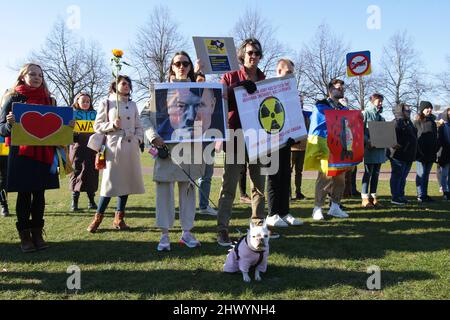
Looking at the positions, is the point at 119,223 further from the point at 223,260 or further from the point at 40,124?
the point at 223,260

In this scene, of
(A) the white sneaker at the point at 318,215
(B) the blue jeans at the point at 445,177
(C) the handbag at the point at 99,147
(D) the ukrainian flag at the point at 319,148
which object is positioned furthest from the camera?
(B) the blue jeans at the point at 445,177

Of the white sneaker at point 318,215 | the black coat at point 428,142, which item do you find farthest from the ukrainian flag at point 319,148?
the black coat at point 428,142

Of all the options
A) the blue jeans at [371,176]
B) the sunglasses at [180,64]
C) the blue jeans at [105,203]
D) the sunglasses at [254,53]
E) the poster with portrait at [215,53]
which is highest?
the poster with portrait at [215,53]

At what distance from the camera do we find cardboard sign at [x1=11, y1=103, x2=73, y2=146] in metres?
4.68

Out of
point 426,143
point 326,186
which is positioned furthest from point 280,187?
point 426,143

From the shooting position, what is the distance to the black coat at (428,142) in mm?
9008

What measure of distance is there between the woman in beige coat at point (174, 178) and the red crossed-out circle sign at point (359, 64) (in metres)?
4.43

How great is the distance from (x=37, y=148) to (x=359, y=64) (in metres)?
Answer: 6.29

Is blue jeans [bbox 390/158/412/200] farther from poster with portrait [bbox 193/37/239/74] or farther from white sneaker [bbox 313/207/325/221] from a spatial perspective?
poster with portrait [bbox 193/37/239/74]

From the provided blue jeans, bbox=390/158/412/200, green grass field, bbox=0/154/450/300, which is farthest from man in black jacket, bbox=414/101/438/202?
green grass field, bbox=0/154/450/300

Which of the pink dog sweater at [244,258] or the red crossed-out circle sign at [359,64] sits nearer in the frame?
the pink dog sweater at [244,258]

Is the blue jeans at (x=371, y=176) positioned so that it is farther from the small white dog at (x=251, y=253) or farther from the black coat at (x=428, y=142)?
the small white dog at (x=251, y=253)

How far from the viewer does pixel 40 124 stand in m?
4.81

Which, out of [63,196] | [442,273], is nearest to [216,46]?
[442,273]
